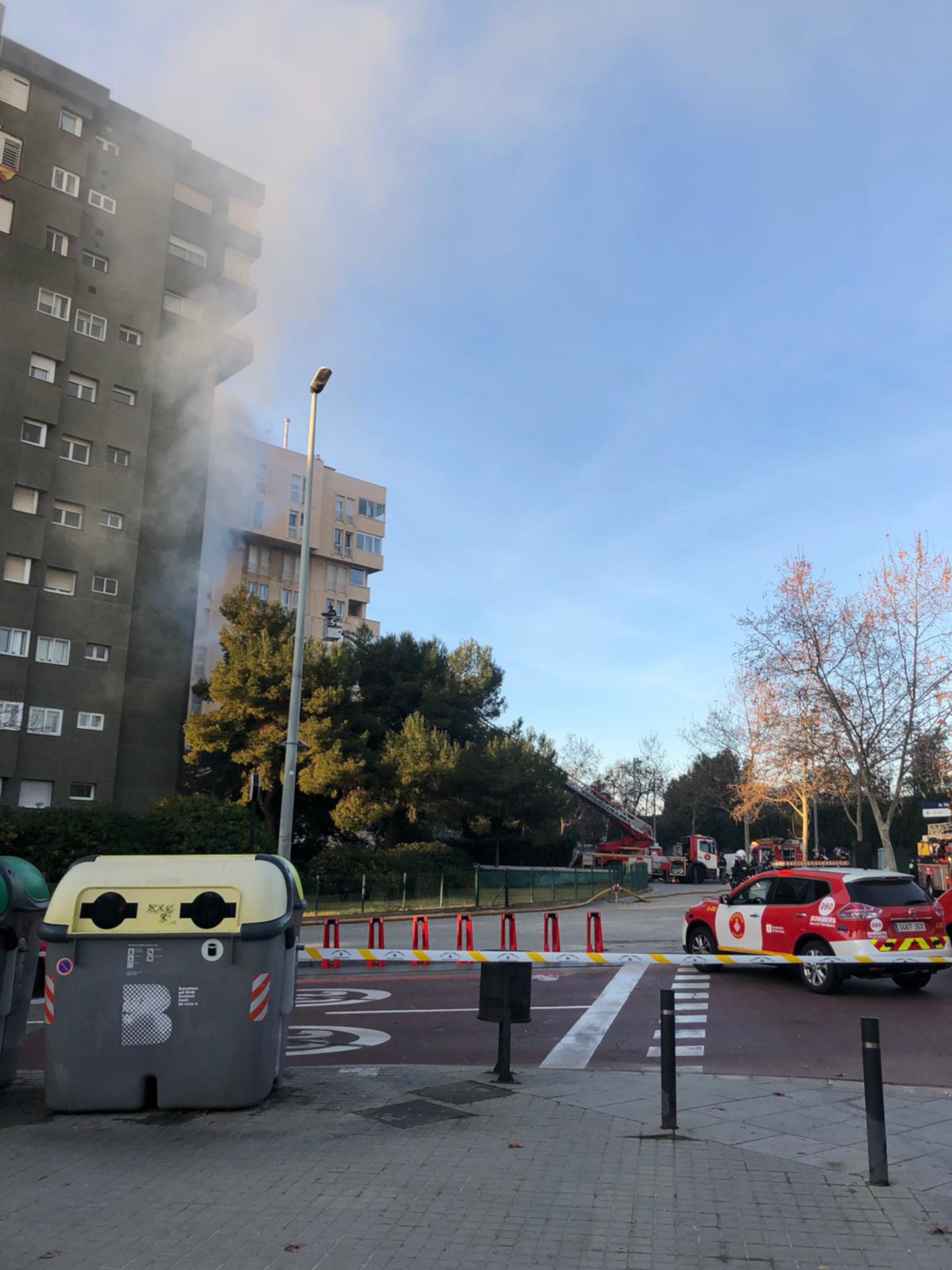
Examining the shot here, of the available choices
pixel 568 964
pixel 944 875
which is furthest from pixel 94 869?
pixel 944 875

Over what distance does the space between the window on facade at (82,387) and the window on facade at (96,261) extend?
4.12m

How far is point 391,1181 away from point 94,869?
302cm

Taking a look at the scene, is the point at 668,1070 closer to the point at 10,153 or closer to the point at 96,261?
the point at 96,261

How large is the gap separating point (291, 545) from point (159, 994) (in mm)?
62172

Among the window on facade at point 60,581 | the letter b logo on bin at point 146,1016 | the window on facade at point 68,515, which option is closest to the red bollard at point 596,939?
the letter b logo on bin at point 146,1016

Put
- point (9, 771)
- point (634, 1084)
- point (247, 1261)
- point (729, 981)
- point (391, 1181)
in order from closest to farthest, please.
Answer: point (247, 1261) → point (391, 1181) → point (634, 1084) → point (729, 981) → point (9, 771)

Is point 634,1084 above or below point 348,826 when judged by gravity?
below

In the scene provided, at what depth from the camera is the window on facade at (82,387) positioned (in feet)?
117

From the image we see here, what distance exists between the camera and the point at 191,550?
127 feet

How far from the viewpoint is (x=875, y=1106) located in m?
5.33

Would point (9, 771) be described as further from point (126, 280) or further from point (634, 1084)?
point (634, 1084)

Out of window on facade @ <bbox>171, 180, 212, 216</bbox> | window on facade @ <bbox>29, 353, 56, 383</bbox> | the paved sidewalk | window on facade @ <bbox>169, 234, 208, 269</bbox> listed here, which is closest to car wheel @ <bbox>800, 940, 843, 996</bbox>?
the paved sidewalk

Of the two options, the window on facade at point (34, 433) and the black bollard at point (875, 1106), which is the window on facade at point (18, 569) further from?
the black bollard at point (875, 1106)

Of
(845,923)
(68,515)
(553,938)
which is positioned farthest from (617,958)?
(68,515)
